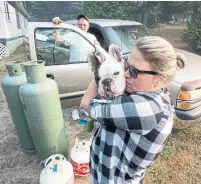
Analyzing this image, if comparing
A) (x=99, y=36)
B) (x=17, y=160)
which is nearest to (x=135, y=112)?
(x=17, y=160)

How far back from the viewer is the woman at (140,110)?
1.07 meters

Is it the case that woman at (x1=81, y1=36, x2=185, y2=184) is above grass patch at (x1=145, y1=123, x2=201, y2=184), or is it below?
above

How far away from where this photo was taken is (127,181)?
1.35 meters

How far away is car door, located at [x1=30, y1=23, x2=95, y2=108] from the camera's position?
385 cm

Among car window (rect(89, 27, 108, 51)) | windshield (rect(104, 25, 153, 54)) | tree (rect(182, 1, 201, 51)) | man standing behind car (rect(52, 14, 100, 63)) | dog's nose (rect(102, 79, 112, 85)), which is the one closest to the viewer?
dog's nose (rect(102, 79, 112, 85))

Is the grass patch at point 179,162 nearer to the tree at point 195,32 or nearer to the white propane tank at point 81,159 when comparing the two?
the white propane tank at point 81,159

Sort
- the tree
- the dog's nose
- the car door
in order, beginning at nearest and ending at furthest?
the dog's nose
the car door
the tree

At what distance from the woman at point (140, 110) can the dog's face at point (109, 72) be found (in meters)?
0.05

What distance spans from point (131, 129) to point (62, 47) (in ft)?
10.6

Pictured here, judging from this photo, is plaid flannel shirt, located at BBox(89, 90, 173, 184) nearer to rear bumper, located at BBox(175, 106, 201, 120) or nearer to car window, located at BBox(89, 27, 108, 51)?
rear bumper, located at BBox(175, 106, 201, 120)

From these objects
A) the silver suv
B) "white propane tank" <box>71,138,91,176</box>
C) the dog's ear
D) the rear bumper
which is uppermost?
the dog's ear

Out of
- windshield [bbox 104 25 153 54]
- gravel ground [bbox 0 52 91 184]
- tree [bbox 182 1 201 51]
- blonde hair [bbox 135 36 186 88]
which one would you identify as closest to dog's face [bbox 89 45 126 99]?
blonde hair [bbox 135 36 186 88]

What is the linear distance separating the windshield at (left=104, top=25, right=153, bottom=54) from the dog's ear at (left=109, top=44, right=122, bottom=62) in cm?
314

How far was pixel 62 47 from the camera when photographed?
13.3ft
